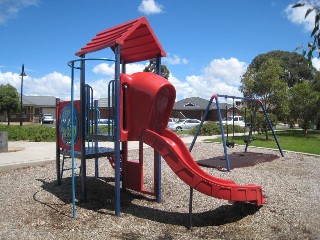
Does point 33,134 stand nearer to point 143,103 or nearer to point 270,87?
point 270,87

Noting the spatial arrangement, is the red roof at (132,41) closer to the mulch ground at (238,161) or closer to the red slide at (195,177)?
the red slide at (195,177)

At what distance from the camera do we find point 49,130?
1877 centimetres

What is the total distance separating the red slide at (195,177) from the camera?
501 cm

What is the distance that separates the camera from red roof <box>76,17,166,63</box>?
5723 mm

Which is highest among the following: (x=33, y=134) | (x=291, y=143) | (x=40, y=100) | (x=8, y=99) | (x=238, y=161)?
(x=40, y=100)

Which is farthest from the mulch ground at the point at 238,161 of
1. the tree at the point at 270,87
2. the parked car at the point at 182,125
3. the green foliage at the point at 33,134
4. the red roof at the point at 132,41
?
the parked car at the point at 182,125

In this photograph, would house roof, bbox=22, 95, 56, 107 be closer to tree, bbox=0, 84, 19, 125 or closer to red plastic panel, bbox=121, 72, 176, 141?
tree, bbox=0, 84, 19, 125

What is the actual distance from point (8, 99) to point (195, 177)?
4626 cm

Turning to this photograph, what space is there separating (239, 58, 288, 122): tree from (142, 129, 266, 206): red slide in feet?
52.0

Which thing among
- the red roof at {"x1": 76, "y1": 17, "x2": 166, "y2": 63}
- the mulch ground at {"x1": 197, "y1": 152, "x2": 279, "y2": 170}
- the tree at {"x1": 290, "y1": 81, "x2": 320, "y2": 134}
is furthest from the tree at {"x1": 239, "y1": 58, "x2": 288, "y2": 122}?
the red roof at {"x1": 76, "y1": 17, "x2": 166, "y2": 63}

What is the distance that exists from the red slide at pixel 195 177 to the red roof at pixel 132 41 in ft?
5.39

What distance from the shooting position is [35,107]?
6253 centimetres

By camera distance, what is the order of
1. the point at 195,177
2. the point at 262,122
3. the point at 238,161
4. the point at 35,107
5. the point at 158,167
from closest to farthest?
1. the point at 195,177
2. the point at 158,167
3. the point at 238,161
4. the point at 262,122
5. the point at 35,107

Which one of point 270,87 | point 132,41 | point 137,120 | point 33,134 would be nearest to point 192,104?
point 270,87
